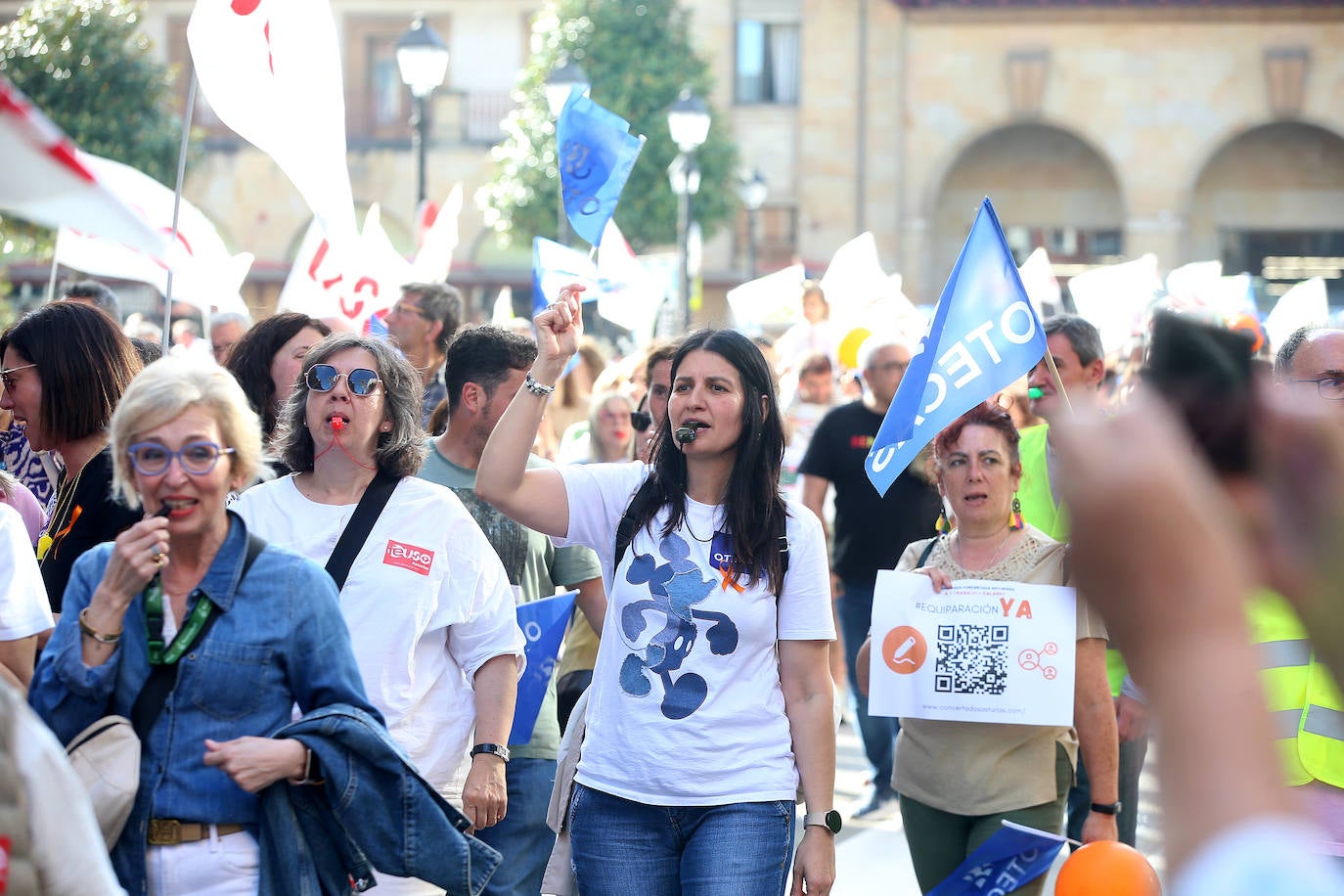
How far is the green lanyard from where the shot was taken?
2980 millimetres

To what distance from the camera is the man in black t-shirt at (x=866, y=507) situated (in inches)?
289

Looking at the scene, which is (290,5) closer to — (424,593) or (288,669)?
(424,593)

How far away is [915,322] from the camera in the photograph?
484 inches

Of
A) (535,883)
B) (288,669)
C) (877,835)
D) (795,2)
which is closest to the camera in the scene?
(288,669)

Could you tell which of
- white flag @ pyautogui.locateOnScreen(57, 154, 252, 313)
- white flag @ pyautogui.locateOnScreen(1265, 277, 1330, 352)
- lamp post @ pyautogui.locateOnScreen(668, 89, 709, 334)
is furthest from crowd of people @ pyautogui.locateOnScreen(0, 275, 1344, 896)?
lamp post @ pyautogui.locateOnScreen(668, 89, 709, 334)

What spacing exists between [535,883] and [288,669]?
1815 millimetres

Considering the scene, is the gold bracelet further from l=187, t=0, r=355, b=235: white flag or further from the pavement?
the pavement

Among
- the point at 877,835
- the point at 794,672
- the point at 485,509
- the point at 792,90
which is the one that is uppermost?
the point at 792,90

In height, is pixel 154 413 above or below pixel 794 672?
above

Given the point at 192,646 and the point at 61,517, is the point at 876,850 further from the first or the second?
the point at 192,646

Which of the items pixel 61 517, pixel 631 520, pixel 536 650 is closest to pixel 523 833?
pixel 536 650

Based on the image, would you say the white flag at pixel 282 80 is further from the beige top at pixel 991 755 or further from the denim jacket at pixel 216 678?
the denim jacket at pixel 216 678

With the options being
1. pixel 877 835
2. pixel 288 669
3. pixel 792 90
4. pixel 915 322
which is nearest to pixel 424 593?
pixel 288 669

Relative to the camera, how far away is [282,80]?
6.29 metres
